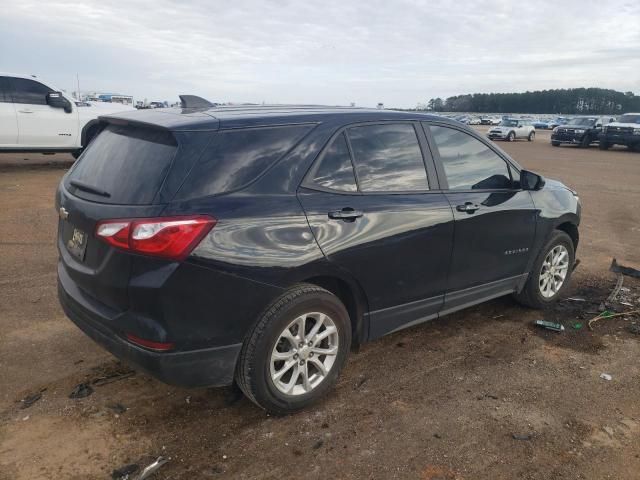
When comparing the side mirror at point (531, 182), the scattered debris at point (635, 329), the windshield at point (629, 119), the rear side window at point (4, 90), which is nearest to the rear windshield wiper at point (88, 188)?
the side mirror at point (531, 182)

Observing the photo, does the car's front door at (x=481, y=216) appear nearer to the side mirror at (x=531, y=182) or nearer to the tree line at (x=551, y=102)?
the side mirror at (x=531, y=182)

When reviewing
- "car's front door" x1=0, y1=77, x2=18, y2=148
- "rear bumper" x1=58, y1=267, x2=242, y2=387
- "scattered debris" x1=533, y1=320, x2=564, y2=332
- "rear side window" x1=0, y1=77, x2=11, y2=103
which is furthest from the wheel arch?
"rear side window" x1=0, y1=77, x2=11, y2=103

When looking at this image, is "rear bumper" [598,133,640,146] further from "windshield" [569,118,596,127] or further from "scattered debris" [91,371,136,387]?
"scattered debris" [91,371,136,387]

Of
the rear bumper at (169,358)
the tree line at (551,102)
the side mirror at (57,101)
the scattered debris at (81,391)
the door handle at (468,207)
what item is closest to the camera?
the rear bumper at (169,358)

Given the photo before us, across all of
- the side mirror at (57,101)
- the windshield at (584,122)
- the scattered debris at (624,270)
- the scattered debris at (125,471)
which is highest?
the windshield at (584,122)

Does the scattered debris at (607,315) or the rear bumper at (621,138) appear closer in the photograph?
the scattered debris at (607,315)

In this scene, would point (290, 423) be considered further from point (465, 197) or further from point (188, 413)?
point (465, 197)

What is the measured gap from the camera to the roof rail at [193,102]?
3.74 meters

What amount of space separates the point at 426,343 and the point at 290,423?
5.02 feet

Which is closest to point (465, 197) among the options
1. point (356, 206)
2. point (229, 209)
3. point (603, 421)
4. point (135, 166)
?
point (356, 206)

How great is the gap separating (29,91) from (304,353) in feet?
37.8

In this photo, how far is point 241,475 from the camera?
266 centimetres

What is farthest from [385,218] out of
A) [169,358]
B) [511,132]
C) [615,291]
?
[511,132]

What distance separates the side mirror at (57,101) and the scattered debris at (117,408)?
35.7ft
